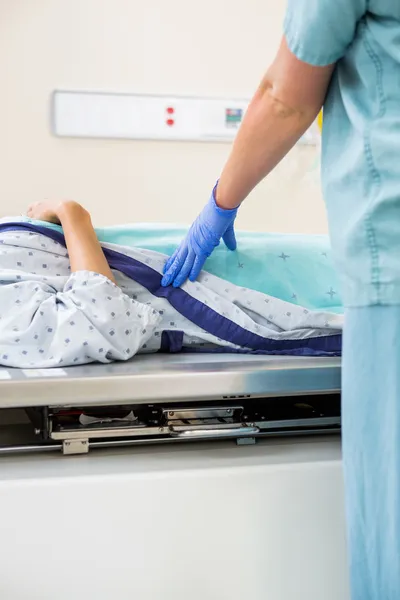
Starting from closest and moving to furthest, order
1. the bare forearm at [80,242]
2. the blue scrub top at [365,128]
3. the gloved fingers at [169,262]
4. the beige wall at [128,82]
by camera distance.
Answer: the blue scrub top at [365,128], the bare forearm at [80,242], the gloved fingers at [169,262], the beige wall at [128,82]

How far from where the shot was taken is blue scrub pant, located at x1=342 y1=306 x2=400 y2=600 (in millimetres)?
827

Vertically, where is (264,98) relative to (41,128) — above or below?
below

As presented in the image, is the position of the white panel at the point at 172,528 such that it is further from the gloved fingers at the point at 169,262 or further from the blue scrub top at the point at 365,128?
the gloved fingers at the point at 169,262

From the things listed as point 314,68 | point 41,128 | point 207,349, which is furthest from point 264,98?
point 41,128

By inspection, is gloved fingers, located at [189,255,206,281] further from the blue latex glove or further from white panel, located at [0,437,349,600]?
white panel, located at [0,437,349,600]

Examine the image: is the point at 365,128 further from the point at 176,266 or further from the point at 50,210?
the point at 50,210

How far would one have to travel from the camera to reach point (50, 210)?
150cm

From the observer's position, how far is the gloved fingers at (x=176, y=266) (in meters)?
1.39

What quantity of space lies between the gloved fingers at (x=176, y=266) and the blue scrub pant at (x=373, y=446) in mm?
563

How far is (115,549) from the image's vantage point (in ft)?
3.30

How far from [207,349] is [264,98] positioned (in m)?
0.59

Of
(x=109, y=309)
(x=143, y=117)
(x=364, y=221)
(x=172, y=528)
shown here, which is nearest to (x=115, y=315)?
(x=109, y=309)

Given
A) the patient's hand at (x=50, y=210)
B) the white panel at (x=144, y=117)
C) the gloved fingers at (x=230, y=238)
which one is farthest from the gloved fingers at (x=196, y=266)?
the white panel at (x=144, y=117)

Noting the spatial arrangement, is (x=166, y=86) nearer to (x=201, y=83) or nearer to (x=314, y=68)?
(x=201, y=83)
